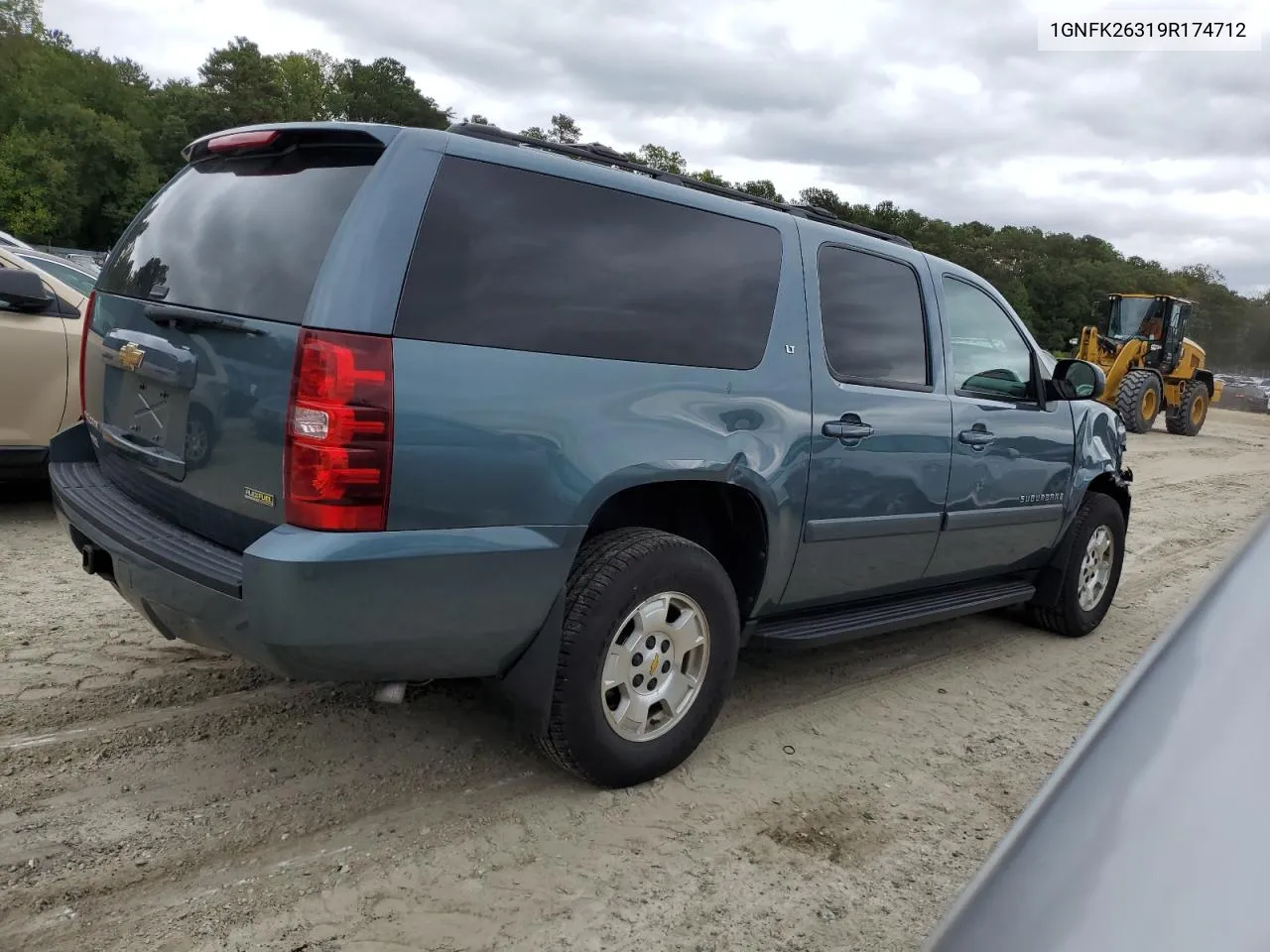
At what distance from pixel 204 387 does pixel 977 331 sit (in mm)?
3273

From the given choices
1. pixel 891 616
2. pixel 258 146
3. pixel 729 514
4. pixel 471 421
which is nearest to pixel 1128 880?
pixel 471 421

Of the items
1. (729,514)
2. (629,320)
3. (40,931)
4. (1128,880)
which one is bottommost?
(40,931)

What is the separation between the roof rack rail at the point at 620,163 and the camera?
9.48 feet

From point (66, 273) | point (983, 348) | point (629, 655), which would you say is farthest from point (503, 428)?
point (66, 273)

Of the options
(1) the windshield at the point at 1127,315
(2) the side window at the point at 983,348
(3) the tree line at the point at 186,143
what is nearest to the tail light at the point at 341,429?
A: (2) the side window at the point at 983,348

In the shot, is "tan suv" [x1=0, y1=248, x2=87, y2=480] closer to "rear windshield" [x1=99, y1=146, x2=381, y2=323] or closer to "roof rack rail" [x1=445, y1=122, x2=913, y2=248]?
"rear windshield" [x1=99, y1=146, x2=381, y2=323]

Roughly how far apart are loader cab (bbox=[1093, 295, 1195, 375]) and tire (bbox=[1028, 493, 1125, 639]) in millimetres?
16416

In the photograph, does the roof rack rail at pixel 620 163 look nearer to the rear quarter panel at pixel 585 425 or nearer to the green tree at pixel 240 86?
the rear quarter panel at pixel 585 425

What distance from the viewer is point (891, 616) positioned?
12.5ft

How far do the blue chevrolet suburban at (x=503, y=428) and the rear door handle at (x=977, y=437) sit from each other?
0.77 ft

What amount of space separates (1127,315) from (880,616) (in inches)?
758

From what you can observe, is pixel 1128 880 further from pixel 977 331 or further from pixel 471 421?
pixel 977 331

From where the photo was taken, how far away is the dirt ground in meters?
2.35

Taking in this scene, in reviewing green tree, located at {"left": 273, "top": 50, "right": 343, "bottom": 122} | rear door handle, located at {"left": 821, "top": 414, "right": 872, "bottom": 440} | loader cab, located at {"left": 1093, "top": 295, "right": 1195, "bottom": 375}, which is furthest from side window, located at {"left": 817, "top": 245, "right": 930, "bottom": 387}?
green tree, located at {"left": 273, "top": 50, "right": 343, "bottom": 122}
